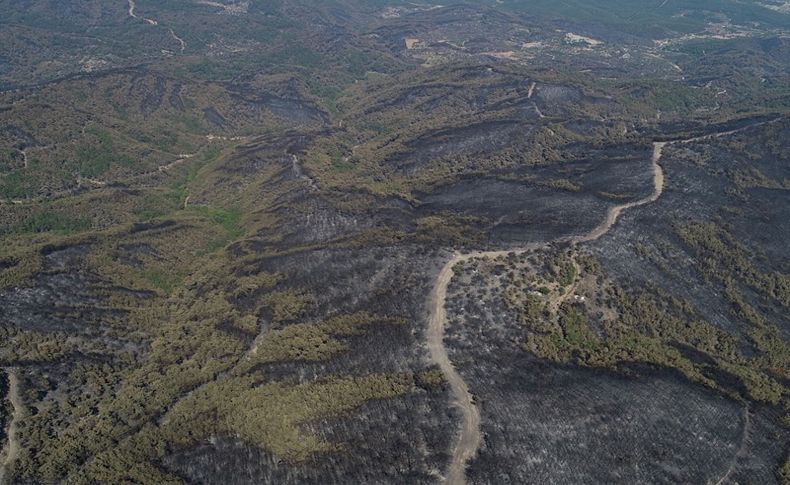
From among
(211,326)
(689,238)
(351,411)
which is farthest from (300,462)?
(689,238)

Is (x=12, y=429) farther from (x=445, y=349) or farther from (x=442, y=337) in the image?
(x=442, y=337)

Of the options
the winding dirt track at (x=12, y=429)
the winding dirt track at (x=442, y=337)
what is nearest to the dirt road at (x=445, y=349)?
the winding dirt track at (x=442, y=337)

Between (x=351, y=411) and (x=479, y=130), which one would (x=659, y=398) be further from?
(x=479, y=130)

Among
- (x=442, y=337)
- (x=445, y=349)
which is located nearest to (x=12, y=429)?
(x=445, y=349)

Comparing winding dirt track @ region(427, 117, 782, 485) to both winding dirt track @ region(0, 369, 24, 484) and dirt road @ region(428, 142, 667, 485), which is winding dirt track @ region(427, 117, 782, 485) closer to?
dirt road @ region(428, 142, 667, 485)

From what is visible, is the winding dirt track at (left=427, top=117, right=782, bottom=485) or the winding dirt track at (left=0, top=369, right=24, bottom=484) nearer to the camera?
the winding dirt track at (left=0, top=369, right=24, bottom=484)

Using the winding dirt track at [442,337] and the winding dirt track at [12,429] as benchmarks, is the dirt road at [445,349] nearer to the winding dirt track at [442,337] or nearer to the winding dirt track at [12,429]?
the winding dirt track at [442,337]

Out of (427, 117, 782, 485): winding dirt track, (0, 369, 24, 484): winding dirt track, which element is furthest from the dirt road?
(0, 369, 24, 484): winding dirt track

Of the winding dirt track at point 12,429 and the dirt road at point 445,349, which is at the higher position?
the dirt road at point 445,349
